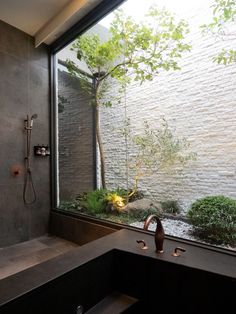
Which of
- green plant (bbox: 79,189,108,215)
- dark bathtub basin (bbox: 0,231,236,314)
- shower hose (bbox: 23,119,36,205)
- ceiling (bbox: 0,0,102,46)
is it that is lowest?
dark bathtub basin (bbox: 0,231,236,314)

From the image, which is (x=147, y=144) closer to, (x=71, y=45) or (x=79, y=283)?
(x=79, y=283)

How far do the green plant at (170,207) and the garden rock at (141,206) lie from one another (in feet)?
0.22

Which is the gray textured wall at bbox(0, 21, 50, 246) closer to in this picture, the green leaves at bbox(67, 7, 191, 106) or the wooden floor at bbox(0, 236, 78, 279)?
the wooden floor at bbox(0, 236, 78, 279)

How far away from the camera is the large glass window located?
2.00m

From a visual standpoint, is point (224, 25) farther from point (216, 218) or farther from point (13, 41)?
point (13, 41)

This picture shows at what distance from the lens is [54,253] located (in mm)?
2910

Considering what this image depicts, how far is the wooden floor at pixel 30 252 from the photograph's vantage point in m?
2.56

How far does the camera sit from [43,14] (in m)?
3.07

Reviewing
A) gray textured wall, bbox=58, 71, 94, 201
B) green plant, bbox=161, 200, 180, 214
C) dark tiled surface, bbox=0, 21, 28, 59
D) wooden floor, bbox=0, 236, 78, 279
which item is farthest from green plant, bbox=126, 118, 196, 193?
dark tiled surface, bbox=0, 21, 28, 59

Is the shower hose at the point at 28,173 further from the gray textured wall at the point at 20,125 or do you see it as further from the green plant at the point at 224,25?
the green plant at the point at 224,25

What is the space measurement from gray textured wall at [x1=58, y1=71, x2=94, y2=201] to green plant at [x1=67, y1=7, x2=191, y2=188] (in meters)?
0.19

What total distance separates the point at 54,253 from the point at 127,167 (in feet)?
4.59

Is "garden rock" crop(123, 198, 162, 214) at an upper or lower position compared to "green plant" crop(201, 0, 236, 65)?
lower

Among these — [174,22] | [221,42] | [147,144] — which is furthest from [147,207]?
[174,22]
